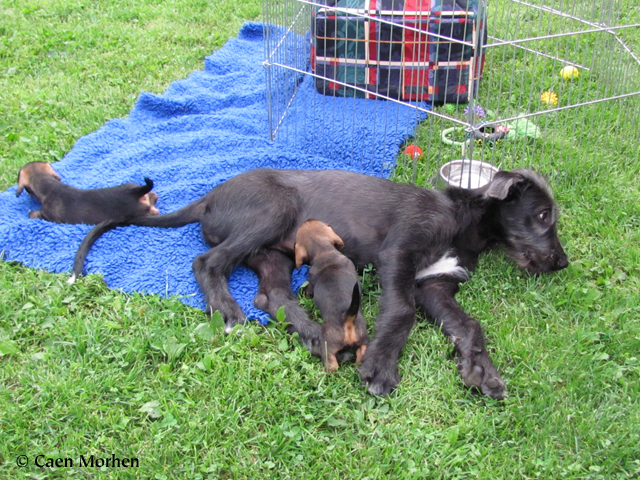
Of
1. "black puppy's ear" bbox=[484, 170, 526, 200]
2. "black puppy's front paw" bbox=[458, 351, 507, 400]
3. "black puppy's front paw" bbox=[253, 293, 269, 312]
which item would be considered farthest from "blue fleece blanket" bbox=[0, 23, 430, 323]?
"black puppy's ear" bbox=[484, 170, 526, 200]

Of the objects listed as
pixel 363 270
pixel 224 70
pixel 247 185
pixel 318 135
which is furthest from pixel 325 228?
pixel 224 70

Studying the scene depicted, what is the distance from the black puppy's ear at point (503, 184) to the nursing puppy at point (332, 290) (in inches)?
38.8

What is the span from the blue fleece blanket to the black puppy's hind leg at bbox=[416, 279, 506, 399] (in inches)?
32.3

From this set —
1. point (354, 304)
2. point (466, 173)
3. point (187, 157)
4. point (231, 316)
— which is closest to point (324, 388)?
point (354, 304)

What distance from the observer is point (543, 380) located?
2.88 meters

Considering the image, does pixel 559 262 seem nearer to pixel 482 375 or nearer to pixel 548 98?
pixel 482 375

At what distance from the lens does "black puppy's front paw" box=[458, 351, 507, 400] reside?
9.33 ft

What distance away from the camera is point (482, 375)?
9.55 ft

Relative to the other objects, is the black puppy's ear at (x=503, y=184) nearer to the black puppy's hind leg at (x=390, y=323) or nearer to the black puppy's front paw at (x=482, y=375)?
the black puppy's hind leg at (x=390, y=323)

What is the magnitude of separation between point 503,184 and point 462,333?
984 mm

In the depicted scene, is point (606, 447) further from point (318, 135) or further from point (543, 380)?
point (318, 135)

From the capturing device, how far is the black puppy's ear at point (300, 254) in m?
3.50

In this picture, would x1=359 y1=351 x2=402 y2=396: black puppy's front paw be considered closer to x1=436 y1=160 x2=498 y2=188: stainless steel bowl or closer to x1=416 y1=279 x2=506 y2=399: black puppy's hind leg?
x1=416 y1=279 x2=506 y2=399: black puppy's hind leg

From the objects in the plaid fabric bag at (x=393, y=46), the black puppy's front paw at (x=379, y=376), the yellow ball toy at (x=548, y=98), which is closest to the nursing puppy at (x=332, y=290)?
the black puppy's front paw at (x=379, y=376)
